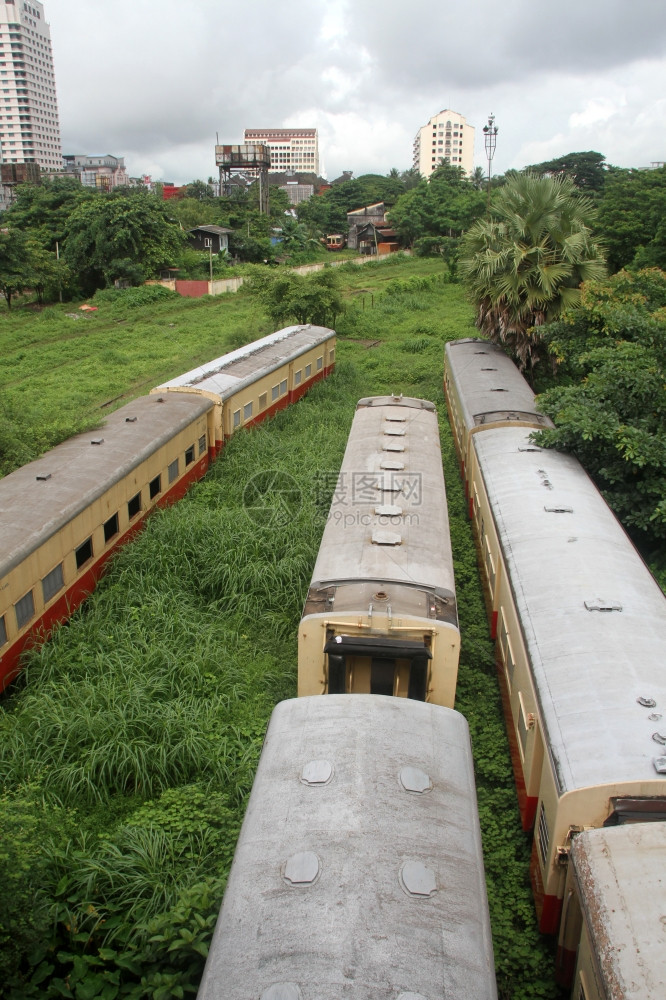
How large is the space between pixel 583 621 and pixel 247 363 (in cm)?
1325

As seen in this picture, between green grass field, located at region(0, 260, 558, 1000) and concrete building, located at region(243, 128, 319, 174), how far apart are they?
192 m

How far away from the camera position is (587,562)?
7.95 metres

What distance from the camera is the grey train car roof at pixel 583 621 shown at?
5.49m

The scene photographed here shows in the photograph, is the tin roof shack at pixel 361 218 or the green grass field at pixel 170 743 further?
the tin roof shack at pixel 361 218

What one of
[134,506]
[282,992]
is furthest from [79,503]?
[282,992]

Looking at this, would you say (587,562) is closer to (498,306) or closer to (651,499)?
(651,499)

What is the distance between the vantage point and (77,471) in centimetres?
1107

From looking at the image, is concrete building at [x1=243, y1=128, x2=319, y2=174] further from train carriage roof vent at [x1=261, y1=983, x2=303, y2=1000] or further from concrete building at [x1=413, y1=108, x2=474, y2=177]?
train carriage roof vent at [x1=261, y1=983, x2=303, y2=1000]

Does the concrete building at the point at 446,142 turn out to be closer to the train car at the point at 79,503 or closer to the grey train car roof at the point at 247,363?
the grey train car roof at the point at 247,363

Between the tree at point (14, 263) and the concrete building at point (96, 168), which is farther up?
the concrete building at point (96, 168)

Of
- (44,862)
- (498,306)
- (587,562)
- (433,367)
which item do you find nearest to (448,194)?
(433,367)

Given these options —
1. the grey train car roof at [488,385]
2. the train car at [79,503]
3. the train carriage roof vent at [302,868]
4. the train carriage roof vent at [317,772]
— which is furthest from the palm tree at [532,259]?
the train carriage roof vent at [302,868]

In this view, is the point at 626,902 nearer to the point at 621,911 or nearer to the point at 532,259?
the point at 621,911

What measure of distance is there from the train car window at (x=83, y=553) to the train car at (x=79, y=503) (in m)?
0.01
